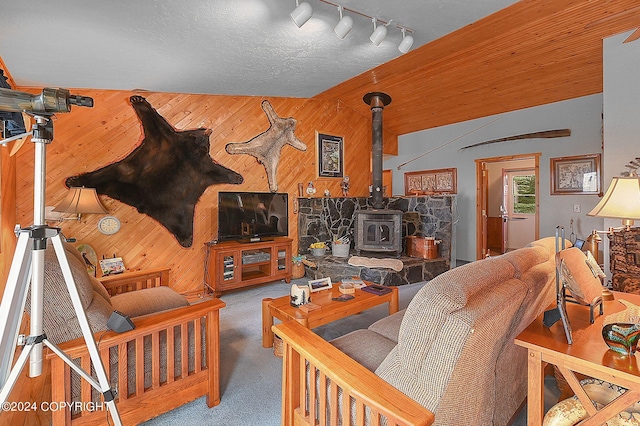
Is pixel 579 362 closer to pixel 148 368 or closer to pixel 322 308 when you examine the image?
pixel 322 308

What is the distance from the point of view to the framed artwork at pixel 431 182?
5.81m

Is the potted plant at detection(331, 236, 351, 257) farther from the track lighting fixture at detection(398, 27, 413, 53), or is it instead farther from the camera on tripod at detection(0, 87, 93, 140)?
the camera on tripod at detection(0, 87, 93, 140)

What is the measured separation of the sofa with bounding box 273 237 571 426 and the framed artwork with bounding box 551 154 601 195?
4.03 metres

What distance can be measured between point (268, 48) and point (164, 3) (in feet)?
3.16

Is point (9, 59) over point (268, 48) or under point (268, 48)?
under

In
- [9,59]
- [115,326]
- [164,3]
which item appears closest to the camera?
[115,326]

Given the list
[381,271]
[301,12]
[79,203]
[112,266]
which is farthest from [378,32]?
[112,266]

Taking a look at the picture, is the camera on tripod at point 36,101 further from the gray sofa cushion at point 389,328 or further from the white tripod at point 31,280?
the gray sofa cushion at point 389,328

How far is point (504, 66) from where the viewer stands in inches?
151

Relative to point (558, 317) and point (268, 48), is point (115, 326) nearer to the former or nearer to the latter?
point (558, 317)

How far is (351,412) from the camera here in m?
1.07

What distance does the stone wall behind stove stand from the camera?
4781 mm

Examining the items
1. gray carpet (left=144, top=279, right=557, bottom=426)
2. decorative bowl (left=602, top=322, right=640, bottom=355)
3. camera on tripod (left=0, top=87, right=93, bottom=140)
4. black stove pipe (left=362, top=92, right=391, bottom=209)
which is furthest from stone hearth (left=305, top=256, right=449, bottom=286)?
camera on tripod (left=0, top=87, right=93, bottom=140)

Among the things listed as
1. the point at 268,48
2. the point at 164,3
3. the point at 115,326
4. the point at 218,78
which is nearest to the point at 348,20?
the point at 268,48
